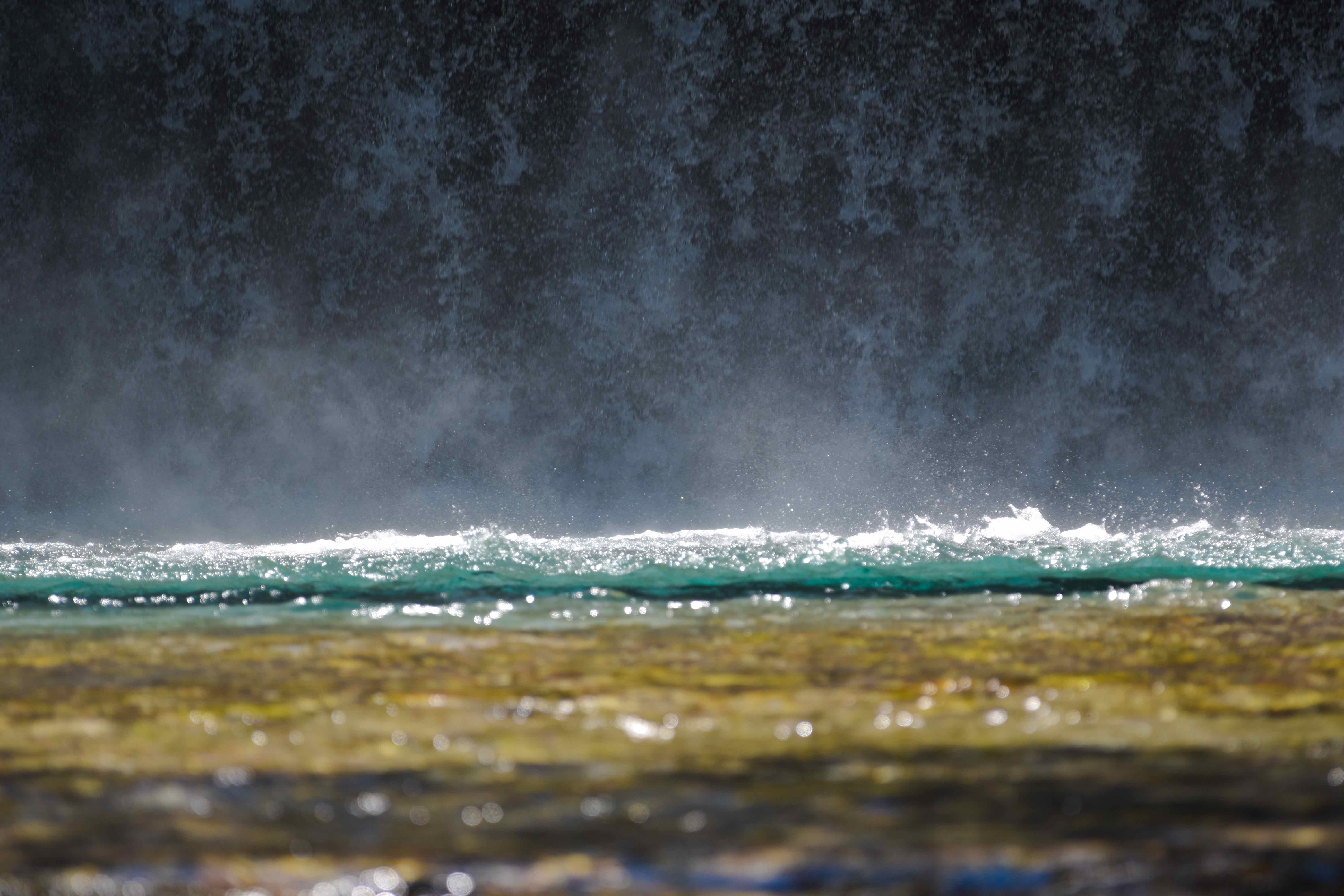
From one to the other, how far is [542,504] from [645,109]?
1.91 metres

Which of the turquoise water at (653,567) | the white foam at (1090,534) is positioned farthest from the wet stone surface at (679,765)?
the white foam at (1090,534)

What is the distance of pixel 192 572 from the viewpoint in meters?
3.28

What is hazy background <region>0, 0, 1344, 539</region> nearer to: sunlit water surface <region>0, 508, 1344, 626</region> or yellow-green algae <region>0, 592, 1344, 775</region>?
sunlit water surface <region>0, 508, 1344, 626</region>

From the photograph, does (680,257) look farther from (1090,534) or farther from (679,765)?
(679,765)

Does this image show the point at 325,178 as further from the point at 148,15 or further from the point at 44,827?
the point at 44,827

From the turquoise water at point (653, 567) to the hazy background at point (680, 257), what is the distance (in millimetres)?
642

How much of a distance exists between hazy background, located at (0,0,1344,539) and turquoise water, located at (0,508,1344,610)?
2.11 ft

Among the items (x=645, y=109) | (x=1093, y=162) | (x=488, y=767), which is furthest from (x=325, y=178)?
(x=488, y=767)

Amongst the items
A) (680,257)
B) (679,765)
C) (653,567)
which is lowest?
(679,765)

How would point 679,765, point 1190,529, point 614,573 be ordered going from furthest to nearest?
point 1190,529 < point 614,573 < point 679,765

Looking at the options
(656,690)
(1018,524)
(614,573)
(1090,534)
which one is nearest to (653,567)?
(614,573)

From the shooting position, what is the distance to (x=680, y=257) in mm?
5961

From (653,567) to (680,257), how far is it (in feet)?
9.62

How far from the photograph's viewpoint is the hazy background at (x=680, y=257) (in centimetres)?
582
